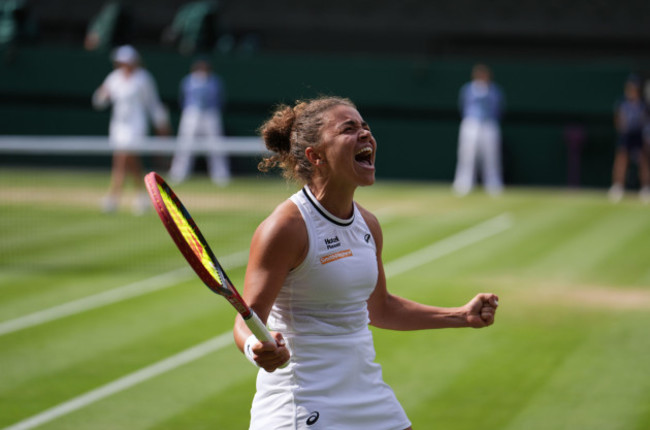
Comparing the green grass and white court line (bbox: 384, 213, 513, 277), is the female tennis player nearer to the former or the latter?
the green grass

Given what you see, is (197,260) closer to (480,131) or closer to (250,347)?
(250,347)

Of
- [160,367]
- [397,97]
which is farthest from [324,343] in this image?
[397,97]

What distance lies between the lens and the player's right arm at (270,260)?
147 inches

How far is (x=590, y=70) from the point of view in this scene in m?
21.8

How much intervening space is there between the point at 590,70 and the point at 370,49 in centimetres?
617

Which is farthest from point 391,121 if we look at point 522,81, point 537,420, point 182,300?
point 537,420

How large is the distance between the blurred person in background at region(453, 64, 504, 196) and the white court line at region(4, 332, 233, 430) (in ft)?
41.3

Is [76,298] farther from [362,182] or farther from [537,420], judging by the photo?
[362,182]

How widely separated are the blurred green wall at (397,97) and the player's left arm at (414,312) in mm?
17288

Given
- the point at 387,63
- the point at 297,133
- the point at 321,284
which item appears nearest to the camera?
the point at 321,284

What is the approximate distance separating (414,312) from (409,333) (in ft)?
15.0

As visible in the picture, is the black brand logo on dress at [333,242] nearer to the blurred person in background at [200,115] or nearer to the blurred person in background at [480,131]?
the blurred person in background at [480,131]

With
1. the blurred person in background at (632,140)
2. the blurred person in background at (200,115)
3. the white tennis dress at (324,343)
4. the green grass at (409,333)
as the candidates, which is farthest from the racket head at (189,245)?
the blurred person in background at (200,115)

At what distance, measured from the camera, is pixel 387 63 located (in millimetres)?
22719
